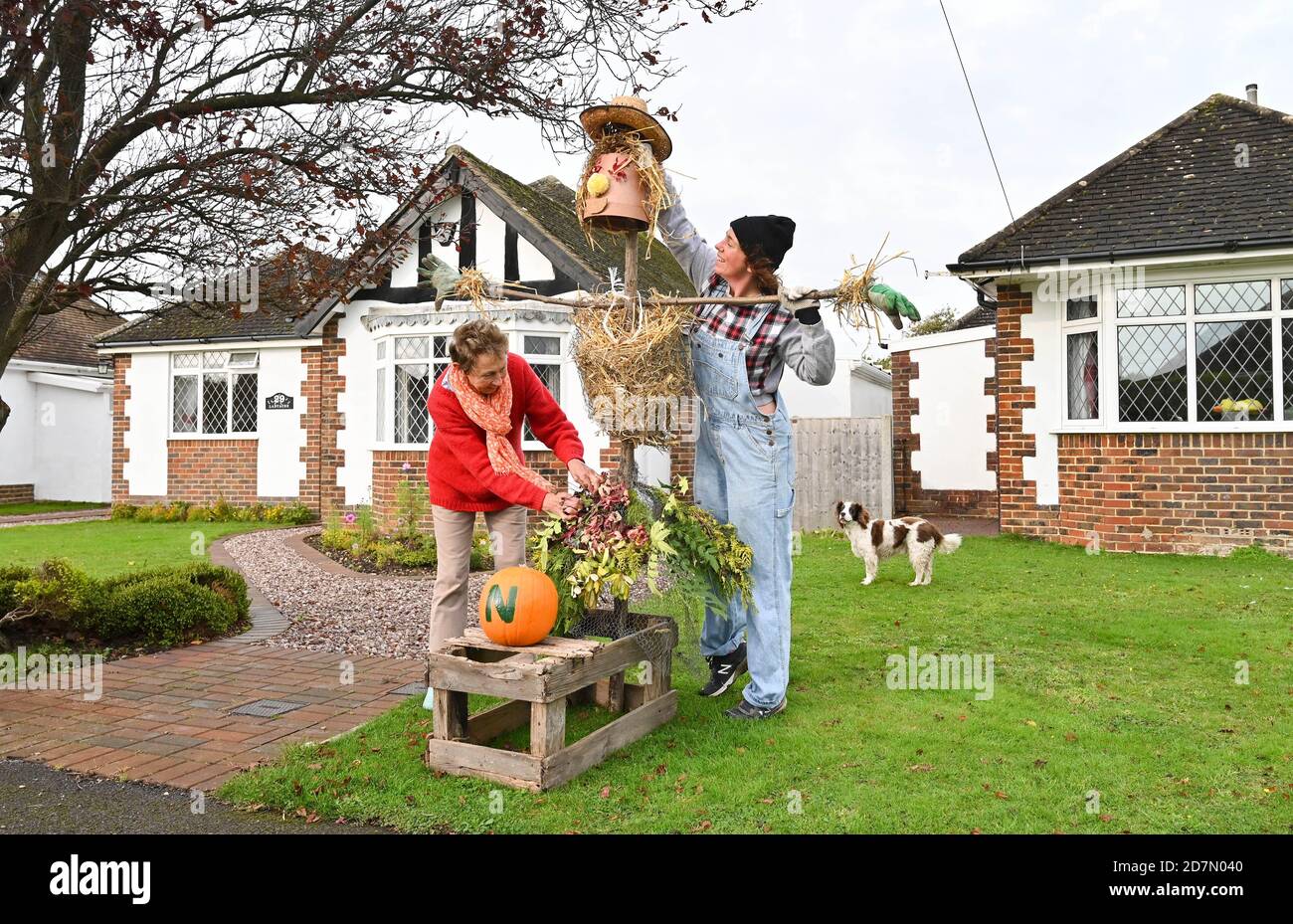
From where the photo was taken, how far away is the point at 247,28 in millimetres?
5512

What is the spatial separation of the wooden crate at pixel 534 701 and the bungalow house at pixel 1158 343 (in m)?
8.28

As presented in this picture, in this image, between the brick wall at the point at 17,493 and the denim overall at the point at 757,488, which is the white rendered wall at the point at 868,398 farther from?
the brick wall at the point at 17,493

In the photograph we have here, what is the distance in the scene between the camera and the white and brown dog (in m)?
8.59

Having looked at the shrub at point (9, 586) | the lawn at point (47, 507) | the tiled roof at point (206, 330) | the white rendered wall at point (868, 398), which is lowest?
the lawn at point (47, 507)

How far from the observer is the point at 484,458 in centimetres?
434

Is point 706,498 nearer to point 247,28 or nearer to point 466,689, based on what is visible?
point 466,689

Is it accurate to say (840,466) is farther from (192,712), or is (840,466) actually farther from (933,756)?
(192,712)

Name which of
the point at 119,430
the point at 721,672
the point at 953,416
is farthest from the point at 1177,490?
the point at 119,430

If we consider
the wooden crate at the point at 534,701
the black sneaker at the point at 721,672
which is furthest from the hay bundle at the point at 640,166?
the black sneaker at the point at 721,672

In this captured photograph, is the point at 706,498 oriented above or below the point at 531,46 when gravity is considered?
below

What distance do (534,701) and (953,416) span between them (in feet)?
49.9

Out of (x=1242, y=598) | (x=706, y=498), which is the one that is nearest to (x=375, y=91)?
(x=706, y=498)

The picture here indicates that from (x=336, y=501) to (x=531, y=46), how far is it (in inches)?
410

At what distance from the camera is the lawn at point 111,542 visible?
10539 mm
